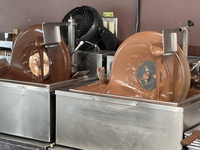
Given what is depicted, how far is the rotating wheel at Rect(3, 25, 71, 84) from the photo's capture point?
1.92 m

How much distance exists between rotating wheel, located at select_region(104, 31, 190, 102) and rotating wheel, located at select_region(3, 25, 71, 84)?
335mm

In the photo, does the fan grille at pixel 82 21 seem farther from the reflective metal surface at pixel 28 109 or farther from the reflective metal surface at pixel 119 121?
the reflective metal surface at pixel 119 121

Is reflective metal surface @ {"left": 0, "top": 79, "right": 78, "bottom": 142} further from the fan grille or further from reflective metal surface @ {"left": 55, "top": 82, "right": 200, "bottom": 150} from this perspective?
the fan grille

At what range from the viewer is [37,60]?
6.57ft

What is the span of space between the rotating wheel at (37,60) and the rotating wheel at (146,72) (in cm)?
34

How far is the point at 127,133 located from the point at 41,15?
1773 mm

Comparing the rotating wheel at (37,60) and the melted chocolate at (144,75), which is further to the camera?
the rotating wheel at (37,60)

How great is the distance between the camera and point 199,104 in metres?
1.54

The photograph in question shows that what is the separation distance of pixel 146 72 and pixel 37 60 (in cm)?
73

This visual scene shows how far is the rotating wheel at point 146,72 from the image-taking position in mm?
1589

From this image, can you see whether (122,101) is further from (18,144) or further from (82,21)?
(82,21)

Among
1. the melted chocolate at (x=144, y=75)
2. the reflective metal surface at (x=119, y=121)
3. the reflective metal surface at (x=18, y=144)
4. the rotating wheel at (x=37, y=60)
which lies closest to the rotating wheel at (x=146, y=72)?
the melted chocolate at (x=144, y=75)

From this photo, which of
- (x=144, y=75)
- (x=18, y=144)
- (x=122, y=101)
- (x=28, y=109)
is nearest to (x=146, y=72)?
(x=144, y=75)

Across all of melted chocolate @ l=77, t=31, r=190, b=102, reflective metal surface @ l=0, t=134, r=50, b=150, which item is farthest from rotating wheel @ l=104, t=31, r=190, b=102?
reflective metal surface @ l=0, t=134, r=50, b=150
